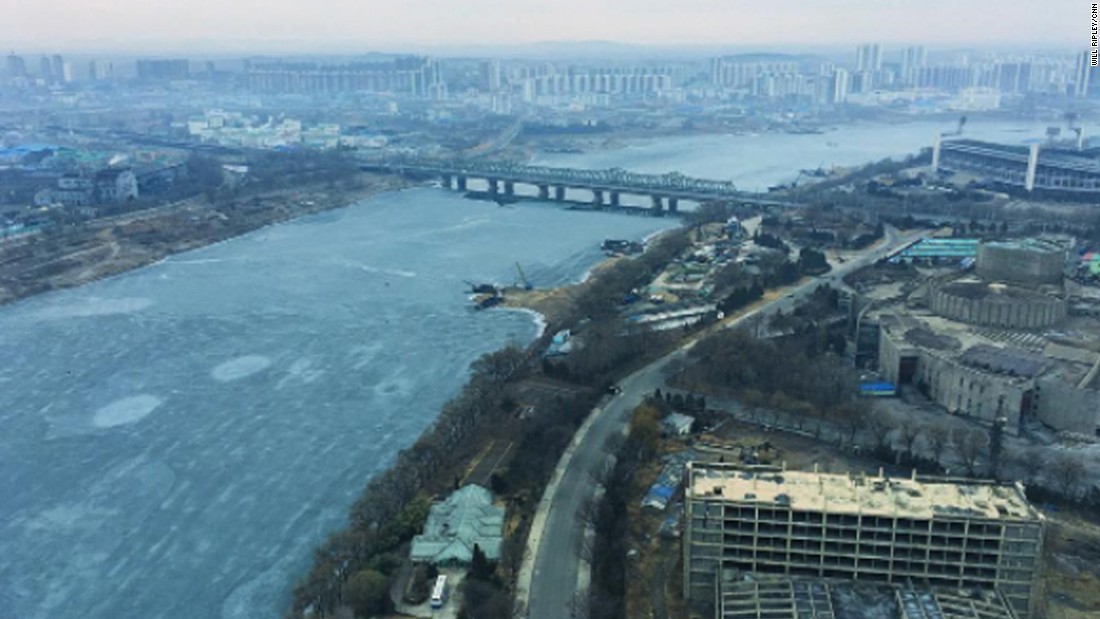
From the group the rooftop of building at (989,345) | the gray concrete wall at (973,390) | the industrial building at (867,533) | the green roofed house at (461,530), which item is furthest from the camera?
the rooftop of building at (989,345)

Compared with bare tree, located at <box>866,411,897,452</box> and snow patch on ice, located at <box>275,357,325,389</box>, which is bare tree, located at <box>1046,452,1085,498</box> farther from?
snow patch on ice, located at <box>275,357,325,389</box>

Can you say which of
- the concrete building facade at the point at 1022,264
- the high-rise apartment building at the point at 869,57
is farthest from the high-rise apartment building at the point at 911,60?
the concrete building facade at the point at 1022,264

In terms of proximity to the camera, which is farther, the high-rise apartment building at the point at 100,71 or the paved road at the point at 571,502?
the high-rise apartment building at the point at 100,71

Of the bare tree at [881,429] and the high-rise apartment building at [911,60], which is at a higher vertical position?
the high-rise apartment building at [911,60]

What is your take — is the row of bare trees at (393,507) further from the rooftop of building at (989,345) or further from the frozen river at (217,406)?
the rooftop of building at (989,345)

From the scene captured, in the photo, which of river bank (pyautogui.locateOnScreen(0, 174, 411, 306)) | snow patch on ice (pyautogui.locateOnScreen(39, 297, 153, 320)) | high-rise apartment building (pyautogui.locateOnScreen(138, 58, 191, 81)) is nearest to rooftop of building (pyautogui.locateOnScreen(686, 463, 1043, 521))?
snow patch on ice (pyautogui.locateOnScreen(39, 297, 153, 320))

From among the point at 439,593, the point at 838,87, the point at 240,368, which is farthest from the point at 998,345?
the point at 838,87

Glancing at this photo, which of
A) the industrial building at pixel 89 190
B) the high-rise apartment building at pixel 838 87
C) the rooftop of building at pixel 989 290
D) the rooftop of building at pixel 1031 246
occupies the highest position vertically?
the high-rise apartment building at pixel 838 87

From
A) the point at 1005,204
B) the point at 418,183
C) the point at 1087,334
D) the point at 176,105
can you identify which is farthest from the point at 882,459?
the point at 176,105

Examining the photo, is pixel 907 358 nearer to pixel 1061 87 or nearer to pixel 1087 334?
pixel 1087 334
